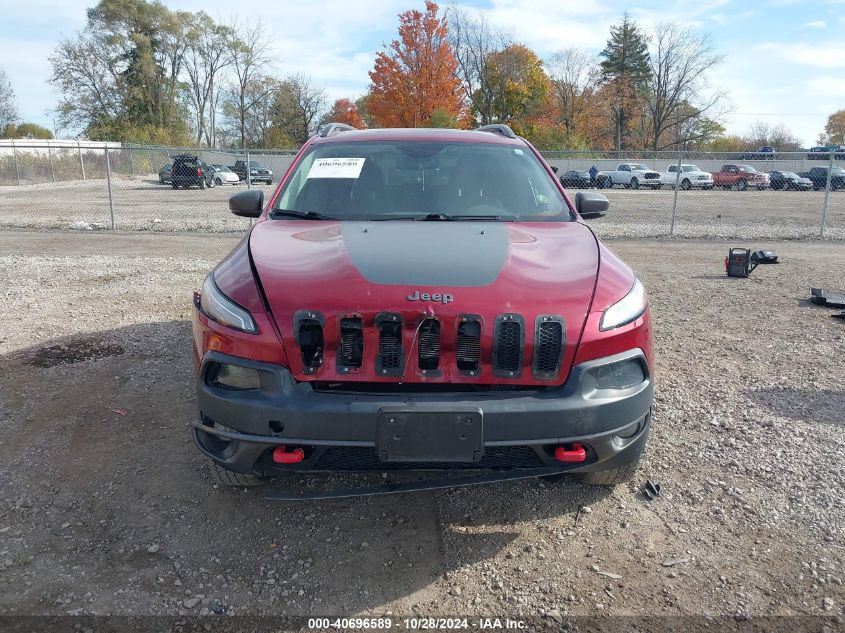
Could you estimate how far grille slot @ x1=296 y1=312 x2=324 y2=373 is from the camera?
96.9 inches

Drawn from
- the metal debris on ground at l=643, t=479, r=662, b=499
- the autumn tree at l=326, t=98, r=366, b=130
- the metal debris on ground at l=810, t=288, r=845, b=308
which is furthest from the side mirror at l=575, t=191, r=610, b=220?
the autumn tree at l=326, t=98, r=366, b=130

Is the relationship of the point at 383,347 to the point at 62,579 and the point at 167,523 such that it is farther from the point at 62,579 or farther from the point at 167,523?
the point at 62,579

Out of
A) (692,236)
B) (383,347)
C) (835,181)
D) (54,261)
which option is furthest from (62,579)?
(835,181)

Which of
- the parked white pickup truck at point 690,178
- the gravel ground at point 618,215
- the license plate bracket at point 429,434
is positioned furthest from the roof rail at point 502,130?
the parked white pickup truck at point 690,178

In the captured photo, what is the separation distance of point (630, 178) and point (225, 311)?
4128cm

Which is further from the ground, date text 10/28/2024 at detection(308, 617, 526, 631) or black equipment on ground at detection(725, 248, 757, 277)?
black equipment on ground at detection(725, 248, 757, 277)

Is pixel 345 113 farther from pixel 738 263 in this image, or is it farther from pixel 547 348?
pixel 547 348

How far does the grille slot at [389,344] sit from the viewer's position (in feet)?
8.02

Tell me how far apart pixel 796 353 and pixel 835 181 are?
36629 millimetres

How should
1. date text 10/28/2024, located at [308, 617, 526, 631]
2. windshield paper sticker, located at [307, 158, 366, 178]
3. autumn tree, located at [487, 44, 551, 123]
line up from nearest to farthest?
date text 10/28/2024, located at [308, 617, 526, 631], windshield paper sticker, located at [307, 158, 366, 178], autumn tree, located at [487, 44, 551, 123]

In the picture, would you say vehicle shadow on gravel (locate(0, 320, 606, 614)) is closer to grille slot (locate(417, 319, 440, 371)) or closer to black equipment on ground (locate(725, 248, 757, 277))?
grille slot (locate(417, 319, 440, 371))

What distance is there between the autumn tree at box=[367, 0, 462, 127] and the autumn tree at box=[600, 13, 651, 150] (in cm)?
2698

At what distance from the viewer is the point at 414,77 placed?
4362 cm

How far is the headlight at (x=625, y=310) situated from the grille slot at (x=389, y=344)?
79cm
